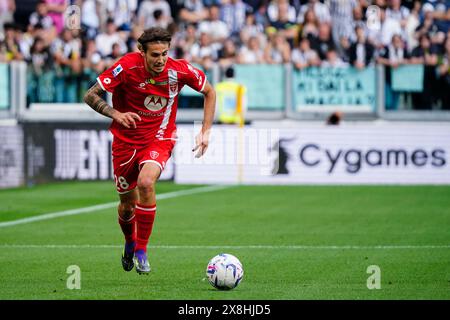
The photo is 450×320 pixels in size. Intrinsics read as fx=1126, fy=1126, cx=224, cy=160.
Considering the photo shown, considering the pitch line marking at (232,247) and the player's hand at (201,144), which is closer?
the player's hand at (201,144)

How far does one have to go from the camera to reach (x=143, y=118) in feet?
34.5

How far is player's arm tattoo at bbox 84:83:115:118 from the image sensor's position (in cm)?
1016

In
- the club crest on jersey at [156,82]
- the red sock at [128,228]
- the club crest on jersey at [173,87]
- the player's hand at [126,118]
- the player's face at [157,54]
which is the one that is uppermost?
the player's face at [157,54]

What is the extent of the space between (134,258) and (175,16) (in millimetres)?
17269

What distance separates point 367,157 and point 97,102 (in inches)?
550

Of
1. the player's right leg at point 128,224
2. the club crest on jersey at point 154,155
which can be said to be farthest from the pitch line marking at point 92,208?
the club crest on jersey at point 154,155

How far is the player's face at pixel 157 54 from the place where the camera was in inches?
396

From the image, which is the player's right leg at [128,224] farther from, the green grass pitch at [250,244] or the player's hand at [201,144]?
the player's hand at [201,144]

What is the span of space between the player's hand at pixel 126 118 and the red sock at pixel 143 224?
0.78 metres

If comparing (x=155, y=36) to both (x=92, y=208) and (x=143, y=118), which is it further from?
(x=92, y=208)

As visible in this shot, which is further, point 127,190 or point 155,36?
point 127,190

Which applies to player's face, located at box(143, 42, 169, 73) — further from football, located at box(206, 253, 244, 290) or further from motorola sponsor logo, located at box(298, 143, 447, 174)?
motorola sponsor logo, located at box(298, 143, 447, 174)

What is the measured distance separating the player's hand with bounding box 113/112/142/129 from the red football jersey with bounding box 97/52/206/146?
34 centimetres

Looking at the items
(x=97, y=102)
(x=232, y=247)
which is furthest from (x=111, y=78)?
(x=232, y=247)
